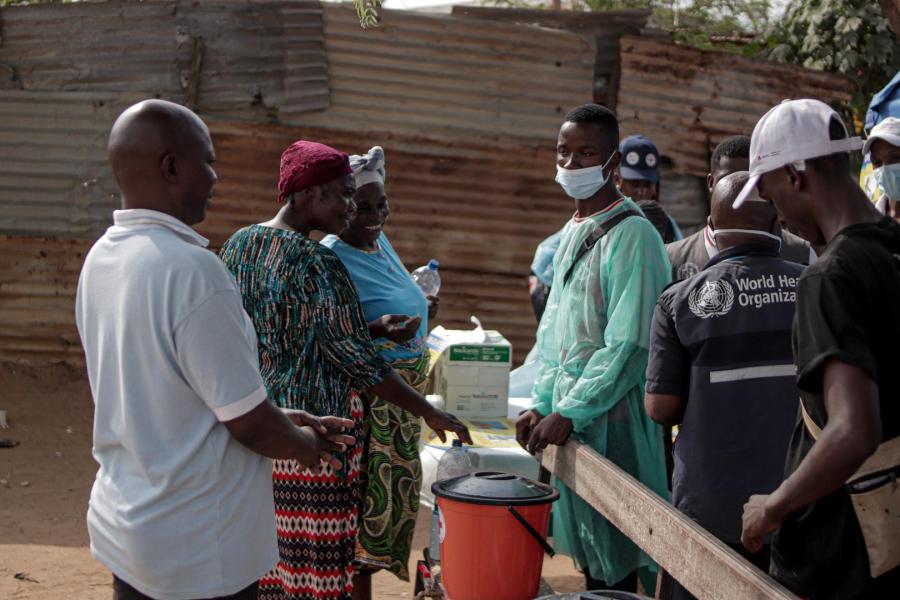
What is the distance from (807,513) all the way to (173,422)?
4.71 ft

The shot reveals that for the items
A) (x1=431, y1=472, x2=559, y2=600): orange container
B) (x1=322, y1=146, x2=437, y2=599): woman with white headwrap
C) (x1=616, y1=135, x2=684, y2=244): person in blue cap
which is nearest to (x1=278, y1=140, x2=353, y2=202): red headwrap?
(x1=322, y1=146, x2=437, y2=599): woman with white headwrap

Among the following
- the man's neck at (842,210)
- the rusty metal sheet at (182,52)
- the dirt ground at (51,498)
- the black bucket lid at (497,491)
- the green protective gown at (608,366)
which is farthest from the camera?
the rusty metal sheet at (182,52)

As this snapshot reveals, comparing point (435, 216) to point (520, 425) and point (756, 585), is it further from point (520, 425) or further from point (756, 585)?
point (756, 585)

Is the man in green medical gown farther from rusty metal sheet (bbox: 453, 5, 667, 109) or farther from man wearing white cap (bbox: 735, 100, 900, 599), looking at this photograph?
rusty metal sheet (bbox: 453, 5, 667, 109)

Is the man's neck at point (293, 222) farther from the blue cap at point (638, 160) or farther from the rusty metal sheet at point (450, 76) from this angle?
the rusty metal sheet at point (450, 76)

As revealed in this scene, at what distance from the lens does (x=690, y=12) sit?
12.6m

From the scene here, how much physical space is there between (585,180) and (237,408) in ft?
6.64

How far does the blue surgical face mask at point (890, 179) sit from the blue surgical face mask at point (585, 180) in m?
1.05

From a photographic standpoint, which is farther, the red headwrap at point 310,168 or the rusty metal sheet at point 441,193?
the rusty metal sheet at point 441,193

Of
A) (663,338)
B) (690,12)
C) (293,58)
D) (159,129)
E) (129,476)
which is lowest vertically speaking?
(129,476)

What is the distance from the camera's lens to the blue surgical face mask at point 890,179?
3959 millimetres

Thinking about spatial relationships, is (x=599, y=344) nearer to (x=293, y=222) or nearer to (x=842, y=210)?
(x=293, y=222)

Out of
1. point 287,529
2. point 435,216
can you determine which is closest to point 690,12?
point 435,216

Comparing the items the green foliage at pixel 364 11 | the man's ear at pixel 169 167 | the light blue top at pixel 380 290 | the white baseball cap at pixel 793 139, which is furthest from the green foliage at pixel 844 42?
the man's ear at pixel 169 167
